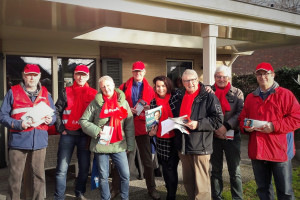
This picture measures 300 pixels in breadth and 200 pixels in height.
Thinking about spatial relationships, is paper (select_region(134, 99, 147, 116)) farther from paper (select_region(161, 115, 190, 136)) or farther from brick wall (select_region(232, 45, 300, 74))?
brick wall (select_region(232, 45, 300, 74))

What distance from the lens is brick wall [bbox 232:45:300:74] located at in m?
14.7

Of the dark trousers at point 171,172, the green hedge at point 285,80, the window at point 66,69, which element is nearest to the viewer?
the dark trousers at point 171,172

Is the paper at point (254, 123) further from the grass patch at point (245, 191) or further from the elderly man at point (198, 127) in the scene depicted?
the grass patch at point (245, 191)

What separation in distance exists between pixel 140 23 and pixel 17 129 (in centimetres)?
262

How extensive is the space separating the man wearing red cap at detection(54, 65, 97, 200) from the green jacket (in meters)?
0.25

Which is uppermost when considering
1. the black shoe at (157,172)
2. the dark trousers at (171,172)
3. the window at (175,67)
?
the window at (175,67)

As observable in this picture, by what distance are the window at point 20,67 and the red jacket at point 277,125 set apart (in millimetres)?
4925

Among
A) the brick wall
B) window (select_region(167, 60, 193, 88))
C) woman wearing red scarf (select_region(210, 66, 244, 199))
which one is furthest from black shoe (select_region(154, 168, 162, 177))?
the brick wall

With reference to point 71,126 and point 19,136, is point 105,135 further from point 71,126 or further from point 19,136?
point 19,136

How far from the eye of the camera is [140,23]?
15.1ft

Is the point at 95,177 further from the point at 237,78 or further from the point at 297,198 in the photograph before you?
the point at 237,78

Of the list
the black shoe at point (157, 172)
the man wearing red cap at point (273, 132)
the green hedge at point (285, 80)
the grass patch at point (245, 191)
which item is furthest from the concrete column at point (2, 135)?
the green hedge at point (285, 80)

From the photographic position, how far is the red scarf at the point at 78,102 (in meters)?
3.46

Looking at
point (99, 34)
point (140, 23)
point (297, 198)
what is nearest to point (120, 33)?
point (99, 34)
